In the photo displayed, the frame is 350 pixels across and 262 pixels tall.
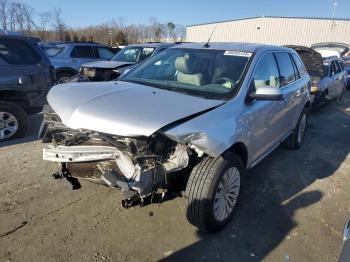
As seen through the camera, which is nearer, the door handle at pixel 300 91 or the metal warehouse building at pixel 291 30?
the door handle at pixel 300 91

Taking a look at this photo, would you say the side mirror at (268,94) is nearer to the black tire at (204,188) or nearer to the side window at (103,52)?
the black tire at (204,188)

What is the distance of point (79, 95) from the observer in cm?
340

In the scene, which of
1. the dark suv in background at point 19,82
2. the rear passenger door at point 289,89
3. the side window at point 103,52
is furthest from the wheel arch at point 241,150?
the side window at point 103,52

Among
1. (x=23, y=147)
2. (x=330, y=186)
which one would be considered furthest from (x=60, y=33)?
(x=330, y=186)

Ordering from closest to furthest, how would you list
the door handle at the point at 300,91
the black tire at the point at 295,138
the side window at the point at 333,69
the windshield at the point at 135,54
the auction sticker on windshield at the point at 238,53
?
the auction sticker on windshield at the point at 238,53, the door handle at the point at 300,91, the black tire at the point at 295,138, the windshield at the point at 135,54, the side window at the point at 333,69

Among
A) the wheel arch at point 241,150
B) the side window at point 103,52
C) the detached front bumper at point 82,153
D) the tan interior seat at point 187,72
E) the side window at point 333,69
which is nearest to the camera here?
the detached front bumper at point 82,153

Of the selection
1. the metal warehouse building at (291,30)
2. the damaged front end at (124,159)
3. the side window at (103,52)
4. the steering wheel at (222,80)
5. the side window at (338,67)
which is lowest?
the damaged front end at (124,159)

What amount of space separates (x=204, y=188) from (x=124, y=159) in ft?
2.55

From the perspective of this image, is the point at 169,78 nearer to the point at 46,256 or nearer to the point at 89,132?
the point at 89,132

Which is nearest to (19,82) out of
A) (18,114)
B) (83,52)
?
(18,114)

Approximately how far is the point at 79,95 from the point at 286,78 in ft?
10.1

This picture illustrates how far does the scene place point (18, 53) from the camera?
237 inches

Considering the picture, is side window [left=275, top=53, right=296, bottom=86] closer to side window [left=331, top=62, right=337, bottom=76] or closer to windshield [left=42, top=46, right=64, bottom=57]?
side window [left=331, top=62, right=337, bottom=76]

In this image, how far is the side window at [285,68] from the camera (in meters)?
4.81
